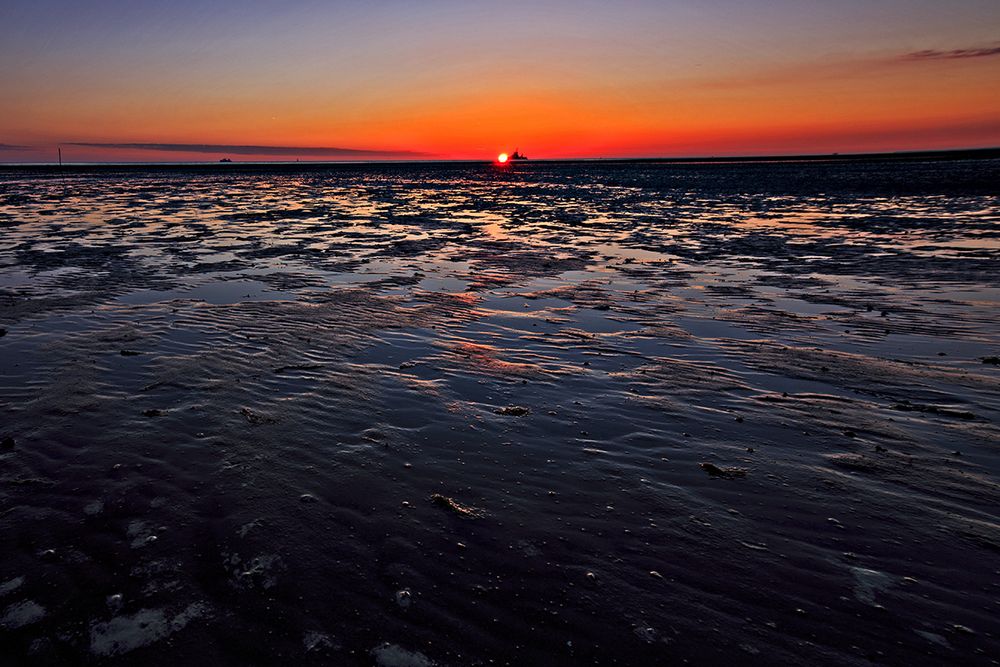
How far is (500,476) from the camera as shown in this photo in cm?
518

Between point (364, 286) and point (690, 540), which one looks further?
point (364, 286)

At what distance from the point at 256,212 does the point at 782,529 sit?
Answer: 108 feet

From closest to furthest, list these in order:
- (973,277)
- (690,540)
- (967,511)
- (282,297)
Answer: (690,540)
(967,511)
(282,297)
(973,277)

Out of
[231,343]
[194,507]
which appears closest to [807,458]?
[194,507]

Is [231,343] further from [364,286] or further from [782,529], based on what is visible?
[782,529]

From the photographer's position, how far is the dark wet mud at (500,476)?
3457mm

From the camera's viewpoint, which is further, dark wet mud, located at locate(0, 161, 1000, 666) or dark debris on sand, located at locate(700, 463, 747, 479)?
dark debris on sand, located at locate(700, 463, 747, 479)

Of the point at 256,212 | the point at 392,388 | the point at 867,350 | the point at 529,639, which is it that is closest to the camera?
the point at 529,639

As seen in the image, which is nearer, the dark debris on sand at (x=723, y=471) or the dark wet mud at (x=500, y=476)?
the dark wet mud at (x=500, y=476)

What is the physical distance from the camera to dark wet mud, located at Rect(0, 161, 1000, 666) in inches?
136

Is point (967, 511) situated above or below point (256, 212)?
below

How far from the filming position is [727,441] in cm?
579

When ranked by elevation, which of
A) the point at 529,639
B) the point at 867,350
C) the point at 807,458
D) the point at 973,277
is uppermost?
the point at 973,277

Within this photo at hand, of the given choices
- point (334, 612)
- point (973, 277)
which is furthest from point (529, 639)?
point (973, 277)
